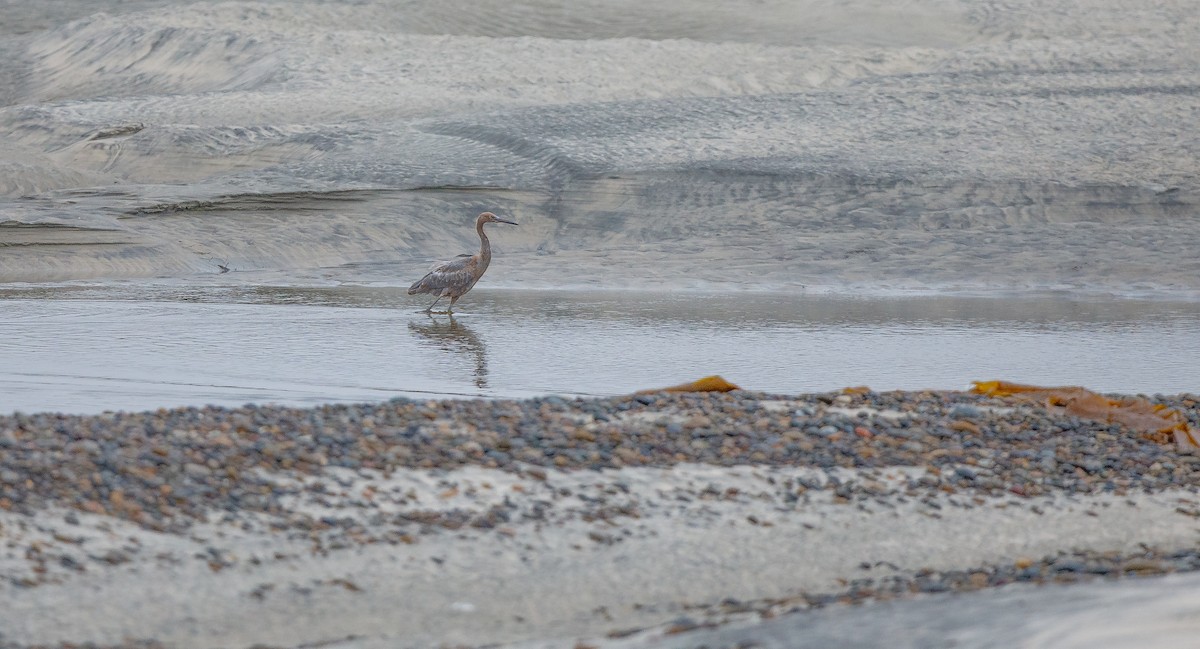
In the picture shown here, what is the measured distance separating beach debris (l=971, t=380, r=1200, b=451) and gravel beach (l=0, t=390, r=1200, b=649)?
0.59 feet

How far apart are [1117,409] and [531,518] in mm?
3242

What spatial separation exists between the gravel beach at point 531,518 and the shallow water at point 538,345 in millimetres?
1935

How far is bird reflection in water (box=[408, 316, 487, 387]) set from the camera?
9.34 m

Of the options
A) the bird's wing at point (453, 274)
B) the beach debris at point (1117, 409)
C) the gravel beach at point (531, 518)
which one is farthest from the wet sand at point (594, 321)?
the bird's wing at point (453, 274)

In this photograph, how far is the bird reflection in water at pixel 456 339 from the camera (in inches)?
368

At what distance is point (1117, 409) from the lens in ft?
23.2

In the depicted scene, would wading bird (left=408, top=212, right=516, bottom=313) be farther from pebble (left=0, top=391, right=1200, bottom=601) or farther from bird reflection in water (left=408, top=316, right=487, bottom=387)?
pebble (left=0, top=391, right=1200, bottom=601)

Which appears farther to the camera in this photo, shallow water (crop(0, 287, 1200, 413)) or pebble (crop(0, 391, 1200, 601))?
shallow water (crop(0, 287, 1200, 413))

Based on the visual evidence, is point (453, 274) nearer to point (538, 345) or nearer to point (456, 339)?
point (456, 339)

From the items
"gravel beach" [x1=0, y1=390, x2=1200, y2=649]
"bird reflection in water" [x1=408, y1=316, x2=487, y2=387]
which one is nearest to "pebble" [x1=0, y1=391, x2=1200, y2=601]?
"gravel beach" [x1=0, y1=390, x2=1200, y2=649]

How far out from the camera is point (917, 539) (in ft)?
17.5

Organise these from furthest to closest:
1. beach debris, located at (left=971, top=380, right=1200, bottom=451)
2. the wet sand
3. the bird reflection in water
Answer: the bird reflection in water, beach debris, located at (left=971, top=380, right=1200, bottom=451), the wet sand

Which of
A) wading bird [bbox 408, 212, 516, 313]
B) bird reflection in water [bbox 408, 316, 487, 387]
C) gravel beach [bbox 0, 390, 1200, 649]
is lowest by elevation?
gravel beach [bbox 0, 390, 1200, 649]

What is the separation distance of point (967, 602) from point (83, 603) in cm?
260
